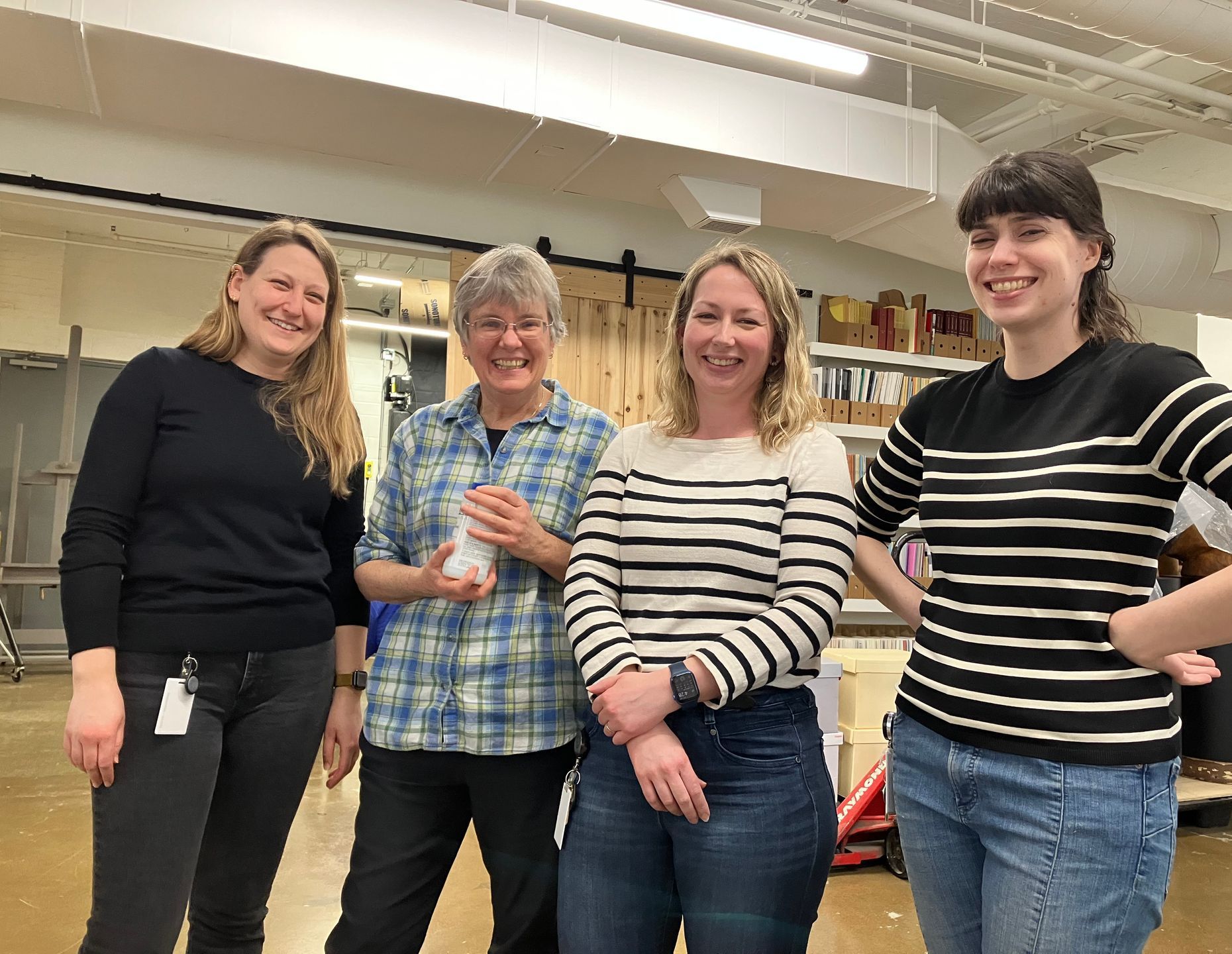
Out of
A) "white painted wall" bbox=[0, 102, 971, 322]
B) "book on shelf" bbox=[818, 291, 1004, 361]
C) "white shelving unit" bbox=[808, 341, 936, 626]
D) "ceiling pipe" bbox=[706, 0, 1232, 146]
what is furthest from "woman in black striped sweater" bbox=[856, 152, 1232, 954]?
"book on shelf" bbox=[818, 291, 1004, 361]

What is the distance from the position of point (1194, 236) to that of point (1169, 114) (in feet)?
3.47

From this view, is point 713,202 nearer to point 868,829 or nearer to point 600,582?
point 868,829

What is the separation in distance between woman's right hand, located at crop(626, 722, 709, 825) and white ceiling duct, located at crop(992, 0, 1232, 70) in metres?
3.37

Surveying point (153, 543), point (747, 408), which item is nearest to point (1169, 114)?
point (747, 408)

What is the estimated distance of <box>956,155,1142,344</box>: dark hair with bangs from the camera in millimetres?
1149

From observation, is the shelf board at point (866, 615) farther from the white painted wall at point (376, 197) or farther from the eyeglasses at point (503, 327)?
the eyeglasses at point (503, 327)

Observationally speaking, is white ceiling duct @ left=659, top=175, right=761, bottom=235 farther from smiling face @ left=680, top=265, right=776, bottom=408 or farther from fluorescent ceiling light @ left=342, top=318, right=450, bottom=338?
smiling face @ left=680, top=265, right=776, bottom=408

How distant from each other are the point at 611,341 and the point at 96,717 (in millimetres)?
4609

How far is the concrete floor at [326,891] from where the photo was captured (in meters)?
2.65

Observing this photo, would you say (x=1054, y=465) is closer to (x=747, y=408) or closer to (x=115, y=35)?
(x=747, y=408)

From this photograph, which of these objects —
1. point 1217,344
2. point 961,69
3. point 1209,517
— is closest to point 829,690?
point 1209,517

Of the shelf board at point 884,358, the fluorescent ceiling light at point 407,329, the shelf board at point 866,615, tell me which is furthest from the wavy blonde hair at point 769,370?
the fluorescent ceiling light at point 407,329

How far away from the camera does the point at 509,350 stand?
150cm

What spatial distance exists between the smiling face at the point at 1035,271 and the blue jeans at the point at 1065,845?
56cm
